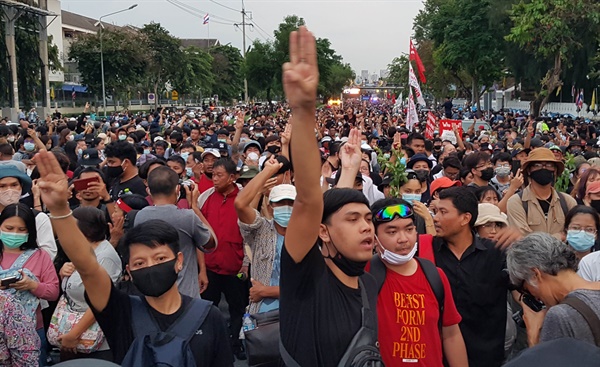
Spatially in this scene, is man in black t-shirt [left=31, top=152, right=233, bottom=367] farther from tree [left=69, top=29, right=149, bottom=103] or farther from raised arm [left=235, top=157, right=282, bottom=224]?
tree [left=69, top=29, right=149, bottom=103]

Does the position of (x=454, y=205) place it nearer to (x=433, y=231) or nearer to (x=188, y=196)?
(x=433, y=231)

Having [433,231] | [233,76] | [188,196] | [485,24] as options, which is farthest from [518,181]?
[233,76]

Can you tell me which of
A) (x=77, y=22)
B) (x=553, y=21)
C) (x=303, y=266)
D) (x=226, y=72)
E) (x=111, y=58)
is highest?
(x=77, y=22)

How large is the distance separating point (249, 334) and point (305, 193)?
1312 mm

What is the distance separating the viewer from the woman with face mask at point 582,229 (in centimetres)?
500

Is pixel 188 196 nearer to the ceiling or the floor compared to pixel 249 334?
nearer to the ceiling

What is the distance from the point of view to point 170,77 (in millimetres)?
56594

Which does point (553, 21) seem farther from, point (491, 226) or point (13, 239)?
point (13, 239)

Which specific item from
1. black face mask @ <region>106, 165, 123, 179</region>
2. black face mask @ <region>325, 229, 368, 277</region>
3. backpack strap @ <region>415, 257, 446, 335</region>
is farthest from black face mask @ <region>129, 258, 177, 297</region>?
black face mask @ <region>106, 165, 123, 179</region>

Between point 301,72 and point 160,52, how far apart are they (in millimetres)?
51747

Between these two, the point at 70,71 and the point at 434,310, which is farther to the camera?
the point at 70,71

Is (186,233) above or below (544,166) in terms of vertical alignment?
below

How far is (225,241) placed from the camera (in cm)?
632

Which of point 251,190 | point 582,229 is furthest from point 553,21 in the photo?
point 251,190
